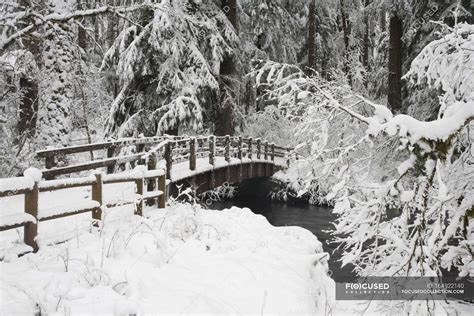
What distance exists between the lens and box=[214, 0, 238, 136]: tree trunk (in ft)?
58.5

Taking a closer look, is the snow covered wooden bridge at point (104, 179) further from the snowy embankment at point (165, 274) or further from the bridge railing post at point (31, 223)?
the snowy embankment at point (165, 274)

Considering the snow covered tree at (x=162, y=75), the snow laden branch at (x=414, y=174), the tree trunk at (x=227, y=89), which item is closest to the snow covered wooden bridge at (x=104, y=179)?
the tree trunk at (x=227, y=89)

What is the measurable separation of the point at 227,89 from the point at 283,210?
254 inches

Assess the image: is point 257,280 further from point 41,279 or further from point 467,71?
point 467,71

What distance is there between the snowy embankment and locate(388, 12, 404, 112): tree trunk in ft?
32.8

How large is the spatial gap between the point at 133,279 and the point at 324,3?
26.0 metres

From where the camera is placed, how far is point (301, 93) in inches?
174

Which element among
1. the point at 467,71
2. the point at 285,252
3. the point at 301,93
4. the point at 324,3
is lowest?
the point at 285,252

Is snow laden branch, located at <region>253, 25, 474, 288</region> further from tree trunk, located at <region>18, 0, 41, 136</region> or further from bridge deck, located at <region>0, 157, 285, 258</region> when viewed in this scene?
tree trunk, located at <region>18, 0, 41, 136</region>

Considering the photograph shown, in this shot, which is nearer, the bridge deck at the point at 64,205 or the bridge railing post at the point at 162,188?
the bridge deck at the point at 64,205

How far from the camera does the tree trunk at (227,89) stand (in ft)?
58.5

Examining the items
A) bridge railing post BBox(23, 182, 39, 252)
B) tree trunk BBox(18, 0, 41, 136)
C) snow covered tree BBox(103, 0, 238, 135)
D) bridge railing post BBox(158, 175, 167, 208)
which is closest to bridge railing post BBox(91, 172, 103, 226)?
bridge railing post BBox(23, 182, 39, 252)

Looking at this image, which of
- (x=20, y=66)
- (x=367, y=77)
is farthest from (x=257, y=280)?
(x=367, y=77)

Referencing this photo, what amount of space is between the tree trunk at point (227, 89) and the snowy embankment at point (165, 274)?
10.8 metres
